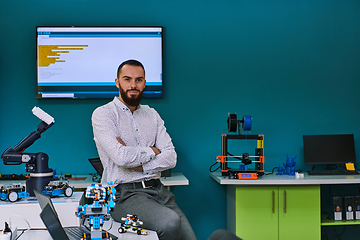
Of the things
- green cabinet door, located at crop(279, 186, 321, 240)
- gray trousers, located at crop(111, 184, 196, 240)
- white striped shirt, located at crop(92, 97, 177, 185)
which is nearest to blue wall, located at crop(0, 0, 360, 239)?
green cabinet door, located at crop(279, 186, 321, 240)

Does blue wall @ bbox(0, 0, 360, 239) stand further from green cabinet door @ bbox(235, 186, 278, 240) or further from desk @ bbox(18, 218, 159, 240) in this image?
desk @ bbox(18, 218, 159, 240)

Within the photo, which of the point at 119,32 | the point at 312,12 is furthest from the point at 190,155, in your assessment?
the point at 312,12

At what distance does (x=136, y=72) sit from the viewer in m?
2.61

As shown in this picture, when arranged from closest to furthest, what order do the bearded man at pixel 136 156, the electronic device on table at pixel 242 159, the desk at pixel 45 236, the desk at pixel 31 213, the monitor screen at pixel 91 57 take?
the desk at pixel 45 236 → the desk at pixel 31 213 → the bearded man at pixel 136 156 → the electronic device on table at pixel 242 159 → the monitor screen at pixel 91 57

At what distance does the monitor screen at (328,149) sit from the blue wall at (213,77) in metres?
0.21

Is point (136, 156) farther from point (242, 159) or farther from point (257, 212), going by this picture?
point (257, 212)

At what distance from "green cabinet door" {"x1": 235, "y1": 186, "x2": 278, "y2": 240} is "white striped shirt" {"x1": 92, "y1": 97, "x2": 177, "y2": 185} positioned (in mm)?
1042

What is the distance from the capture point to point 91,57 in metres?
3.66

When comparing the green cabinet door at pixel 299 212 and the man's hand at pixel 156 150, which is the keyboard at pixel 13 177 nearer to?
the man's hand at pixel 156 150

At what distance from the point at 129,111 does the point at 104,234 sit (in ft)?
4.31

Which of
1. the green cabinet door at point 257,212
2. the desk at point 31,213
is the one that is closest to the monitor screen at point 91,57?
the green cabinet door at point 257,212

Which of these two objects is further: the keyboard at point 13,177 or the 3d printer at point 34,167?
the keyboard at point 13,177

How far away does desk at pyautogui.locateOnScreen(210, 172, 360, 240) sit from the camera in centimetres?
323

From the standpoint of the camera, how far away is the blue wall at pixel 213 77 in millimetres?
3652
